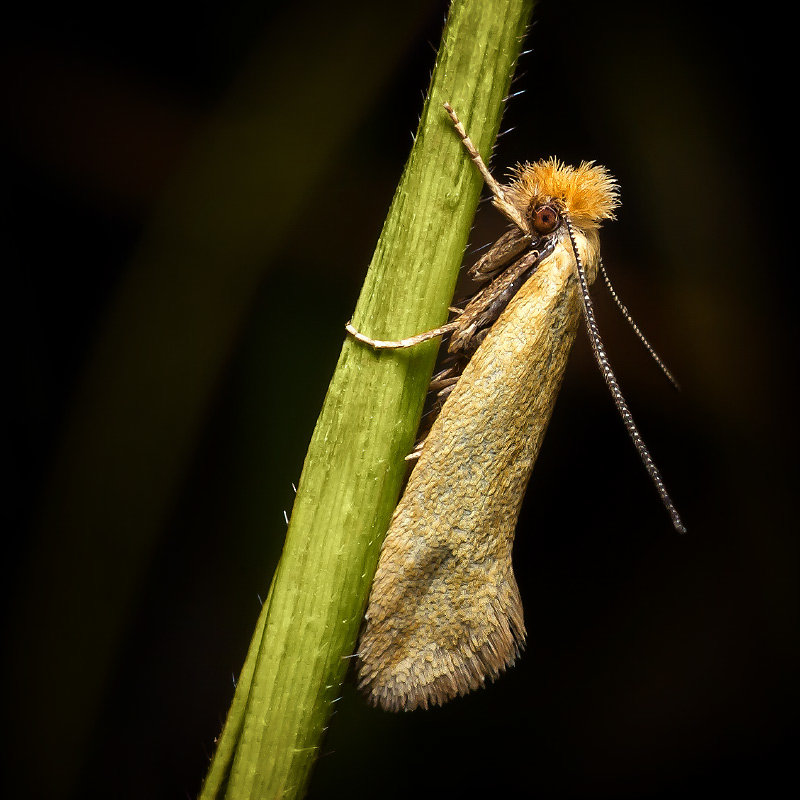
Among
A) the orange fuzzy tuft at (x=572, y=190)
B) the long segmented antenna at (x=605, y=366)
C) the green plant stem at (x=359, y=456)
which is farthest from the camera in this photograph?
the orange fuzzy tuft at (x=572, y=190)

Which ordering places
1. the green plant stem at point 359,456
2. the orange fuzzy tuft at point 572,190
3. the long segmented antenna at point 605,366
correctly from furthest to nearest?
the orange fuzzy tuft at point 572,190, the long segmented antenna at point 605,366, the green plant stem at point 359,456

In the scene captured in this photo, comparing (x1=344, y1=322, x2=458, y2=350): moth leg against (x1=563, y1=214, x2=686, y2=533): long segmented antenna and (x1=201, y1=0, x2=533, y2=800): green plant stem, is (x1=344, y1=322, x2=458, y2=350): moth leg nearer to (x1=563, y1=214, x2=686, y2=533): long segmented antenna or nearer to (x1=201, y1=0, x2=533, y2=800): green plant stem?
(x1=201, y1=0, x2=533, y2=800): green plant stem

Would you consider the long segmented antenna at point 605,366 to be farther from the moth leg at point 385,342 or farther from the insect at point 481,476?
the moth leg at point 385,342

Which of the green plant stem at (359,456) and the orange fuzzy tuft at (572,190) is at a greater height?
the orange fuzzy tuft at (572,190)

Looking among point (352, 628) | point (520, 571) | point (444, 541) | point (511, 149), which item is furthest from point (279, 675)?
point (511, 149)

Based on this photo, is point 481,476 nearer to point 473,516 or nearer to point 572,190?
point 473,516

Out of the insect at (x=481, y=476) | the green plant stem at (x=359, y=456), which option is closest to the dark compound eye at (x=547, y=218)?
the insect at (x=481, y=476)

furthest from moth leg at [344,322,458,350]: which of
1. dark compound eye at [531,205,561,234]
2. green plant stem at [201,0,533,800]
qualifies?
dark compound eye at [531,205,561,234]
